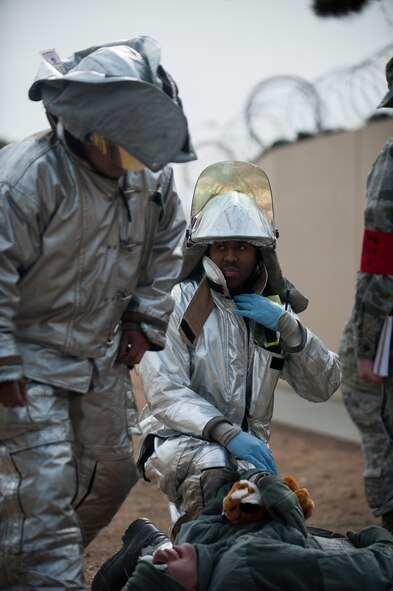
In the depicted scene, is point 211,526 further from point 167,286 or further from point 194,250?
point 194,250

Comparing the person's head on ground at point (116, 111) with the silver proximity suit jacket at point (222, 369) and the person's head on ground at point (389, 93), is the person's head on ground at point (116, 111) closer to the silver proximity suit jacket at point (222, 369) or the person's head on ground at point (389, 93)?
the silver proximity suit jacket at point (222, 369)

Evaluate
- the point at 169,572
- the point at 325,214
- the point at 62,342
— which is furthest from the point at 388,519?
the point at 325,214

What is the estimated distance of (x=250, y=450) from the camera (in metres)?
4.32

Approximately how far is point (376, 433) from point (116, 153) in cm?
285

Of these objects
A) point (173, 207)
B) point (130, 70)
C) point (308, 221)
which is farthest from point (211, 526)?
point (308, 221)

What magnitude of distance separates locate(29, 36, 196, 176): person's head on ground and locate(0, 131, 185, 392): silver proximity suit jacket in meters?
0.10

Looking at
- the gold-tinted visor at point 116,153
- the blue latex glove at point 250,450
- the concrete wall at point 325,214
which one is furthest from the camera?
the concrete wall at point 325,214

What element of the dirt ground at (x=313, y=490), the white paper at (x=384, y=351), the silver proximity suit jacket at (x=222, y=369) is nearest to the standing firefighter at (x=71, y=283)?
the silver proximity suit jacket at (x=222, y=369)

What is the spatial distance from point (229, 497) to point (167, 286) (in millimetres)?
785

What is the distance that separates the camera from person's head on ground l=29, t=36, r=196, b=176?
3570 mm

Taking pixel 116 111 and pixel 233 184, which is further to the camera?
pixel 233 184

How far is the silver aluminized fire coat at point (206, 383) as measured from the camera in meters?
4.45

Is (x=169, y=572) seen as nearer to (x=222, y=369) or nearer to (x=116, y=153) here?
(x=222, y=369)

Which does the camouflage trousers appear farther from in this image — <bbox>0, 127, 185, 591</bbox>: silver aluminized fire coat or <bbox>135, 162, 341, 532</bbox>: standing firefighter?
<bbox>0, 127, 185, 591</bbox>: silver aluminized fire coat
